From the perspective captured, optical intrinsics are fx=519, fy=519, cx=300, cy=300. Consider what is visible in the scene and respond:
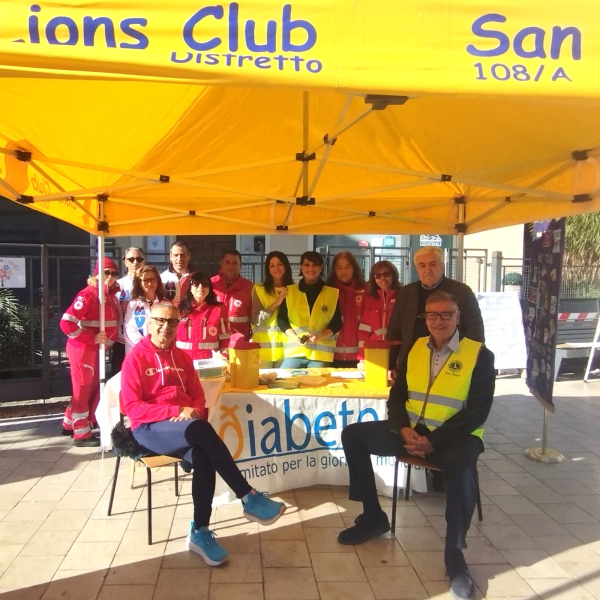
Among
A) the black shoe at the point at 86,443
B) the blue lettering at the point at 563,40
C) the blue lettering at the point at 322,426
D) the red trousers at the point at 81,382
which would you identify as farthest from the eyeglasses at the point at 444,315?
the black shoe at the point at 86,443

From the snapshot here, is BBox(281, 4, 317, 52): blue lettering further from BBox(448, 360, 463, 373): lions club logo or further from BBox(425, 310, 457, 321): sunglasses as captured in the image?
BBox(448, 360, 463, 373): lions club logo

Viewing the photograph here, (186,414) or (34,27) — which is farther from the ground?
(34,27)

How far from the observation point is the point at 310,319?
455 cm

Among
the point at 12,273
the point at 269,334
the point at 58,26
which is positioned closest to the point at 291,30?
the point at 58,26

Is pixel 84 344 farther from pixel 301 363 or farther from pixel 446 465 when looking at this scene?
pixel 446 465

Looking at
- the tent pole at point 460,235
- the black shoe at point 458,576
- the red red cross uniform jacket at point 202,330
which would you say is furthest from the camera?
the tent pole at point 460,235

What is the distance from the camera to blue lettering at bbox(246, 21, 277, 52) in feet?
5.17

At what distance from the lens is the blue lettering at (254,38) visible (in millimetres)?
1576

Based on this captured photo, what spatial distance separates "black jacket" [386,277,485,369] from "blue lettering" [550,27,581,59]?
6.58 ft

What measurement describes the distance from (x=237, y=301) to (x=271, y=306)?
0.37 meters

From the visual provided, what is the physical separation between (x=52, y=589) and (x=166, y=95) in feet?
8.42

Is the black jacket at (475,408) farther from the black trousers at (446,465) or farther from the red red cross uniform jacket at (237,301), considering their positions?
the red red cross uniform jacket at (237,301)

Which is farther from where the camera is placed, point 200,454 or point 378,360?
point 378,360

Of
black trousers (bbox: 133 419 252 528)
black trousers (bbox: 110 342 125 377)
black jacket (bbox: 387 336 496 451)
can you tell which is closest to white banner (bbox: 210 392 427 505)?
black trousers (bbox: 133 419 252 528)
